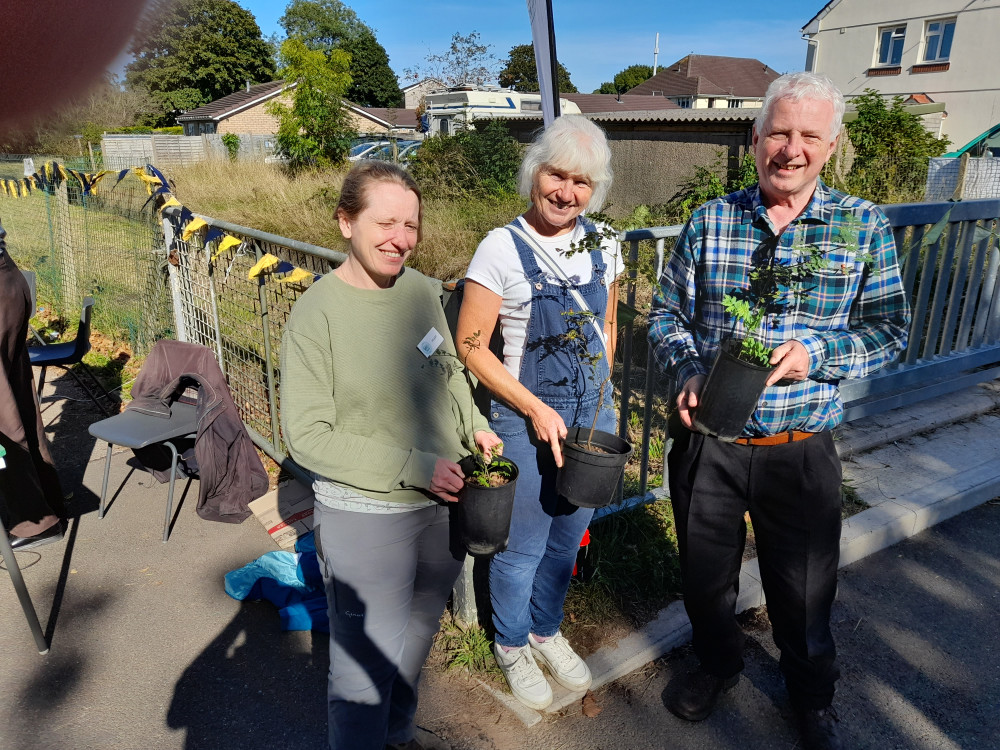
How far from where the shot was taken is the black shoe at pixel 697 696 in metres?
2.70

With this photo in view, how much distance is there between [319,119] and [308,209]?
27.4ft

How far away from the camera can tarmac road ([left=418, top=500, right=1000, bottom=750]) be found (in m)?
2.63

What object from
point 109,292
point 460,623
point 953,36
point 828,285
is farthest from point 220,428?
point 953,36

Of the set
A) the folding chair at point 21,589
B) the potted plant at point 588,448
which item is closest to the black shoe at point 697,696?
the potted plant at point 588,448

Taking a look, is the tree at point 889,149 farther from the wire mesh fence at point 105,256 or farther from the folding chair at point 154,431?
the folding chair at point 154,431

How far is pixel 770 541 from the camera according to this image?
2.50 m

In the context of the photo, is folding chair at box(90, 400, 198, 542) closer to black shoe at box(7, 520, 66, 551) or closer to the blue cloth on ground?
black shoe at box(7, 520, 66, 551)

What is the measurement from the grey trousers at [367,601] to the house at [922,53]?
84.4ft

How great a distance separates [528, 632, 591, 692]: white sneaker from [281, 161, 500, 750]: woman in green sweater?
804mm

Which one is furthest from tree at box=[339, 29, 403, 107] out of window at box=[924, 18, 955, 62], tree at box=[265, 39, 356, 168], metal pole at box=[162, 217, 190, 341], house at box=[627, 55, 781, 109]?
metal pole at box=[162, 217, 190, 341]

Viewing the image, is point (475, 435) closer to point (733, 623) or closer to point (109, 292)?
point (733, 623)

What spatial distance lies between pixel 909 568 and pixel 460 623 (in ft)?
7.88

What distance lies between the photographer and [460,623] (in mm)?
3090

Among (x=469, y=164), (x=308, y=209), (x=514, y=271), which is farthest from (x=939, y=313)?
(x=469, y=164)
